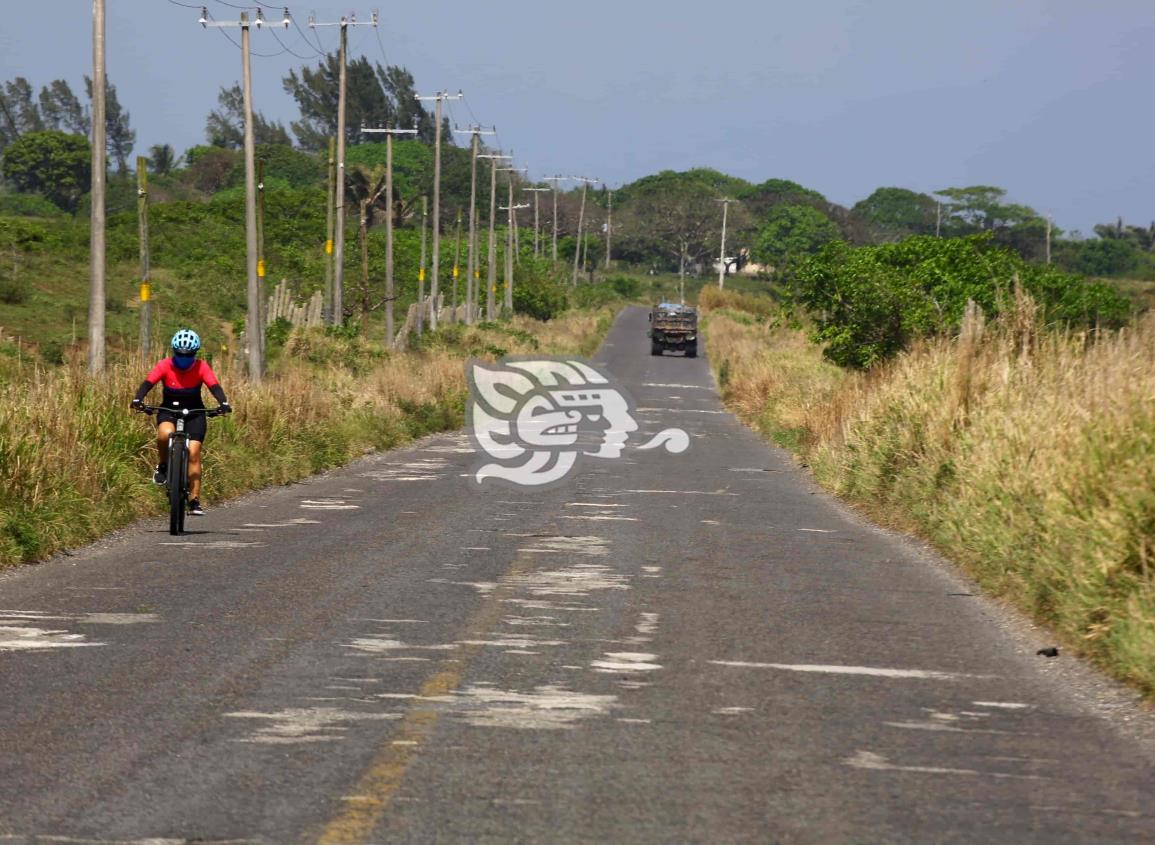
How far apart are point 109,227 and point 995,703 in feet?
286

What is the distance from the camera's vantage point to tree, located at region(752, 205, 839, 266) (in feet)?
541

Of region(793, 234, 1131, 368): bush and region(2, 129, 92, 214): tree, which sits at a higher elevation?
region(2, 129, 92, 214): tree

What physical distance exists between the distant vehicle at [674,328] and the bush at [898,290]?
42669mm

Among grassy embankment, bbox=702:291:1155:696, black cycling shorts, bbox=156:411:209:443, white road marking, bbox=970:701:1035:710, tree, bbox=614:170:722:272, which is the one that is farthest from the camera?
tree, bbox=614:170:722:272

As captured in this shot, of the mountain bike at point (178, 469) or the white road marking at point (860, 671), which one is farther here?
the mountain bike at point (178, 469)

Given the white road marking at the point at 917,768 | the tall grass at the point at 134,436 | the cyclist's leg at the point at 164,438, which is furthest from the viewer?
the cyclist's leg at the point at 164,438

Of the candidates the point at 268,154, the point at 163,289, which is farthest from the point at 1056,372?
the point at 268,154

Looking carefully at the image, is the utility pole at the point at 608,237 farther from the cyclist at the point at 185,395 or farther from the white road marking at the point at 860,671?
the white road marking at the point at 860,671

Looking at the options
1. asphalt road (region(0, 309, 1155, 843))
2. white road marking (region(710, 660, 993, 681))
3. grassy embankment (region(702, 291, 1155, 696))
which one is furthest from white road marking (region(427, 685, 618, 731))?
grassy embankment (region(702, 291, 1155, 696))

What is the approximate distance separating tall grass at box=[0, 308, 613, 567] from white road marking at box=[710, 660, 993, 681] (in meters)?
6.50

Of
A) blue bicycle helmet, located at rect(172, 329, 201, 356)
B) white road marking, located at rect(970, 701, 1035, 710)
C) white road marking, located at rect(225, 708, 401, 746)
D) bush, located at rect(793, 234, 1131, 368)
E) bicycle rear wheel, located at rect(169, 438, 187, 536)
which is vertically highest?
bush, located at rect(793, 234, 1131, 368)

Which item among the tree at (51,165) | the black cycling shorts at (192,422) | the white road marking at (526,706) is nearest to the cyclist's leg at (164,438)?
the black cycling shorts at (192,422)
